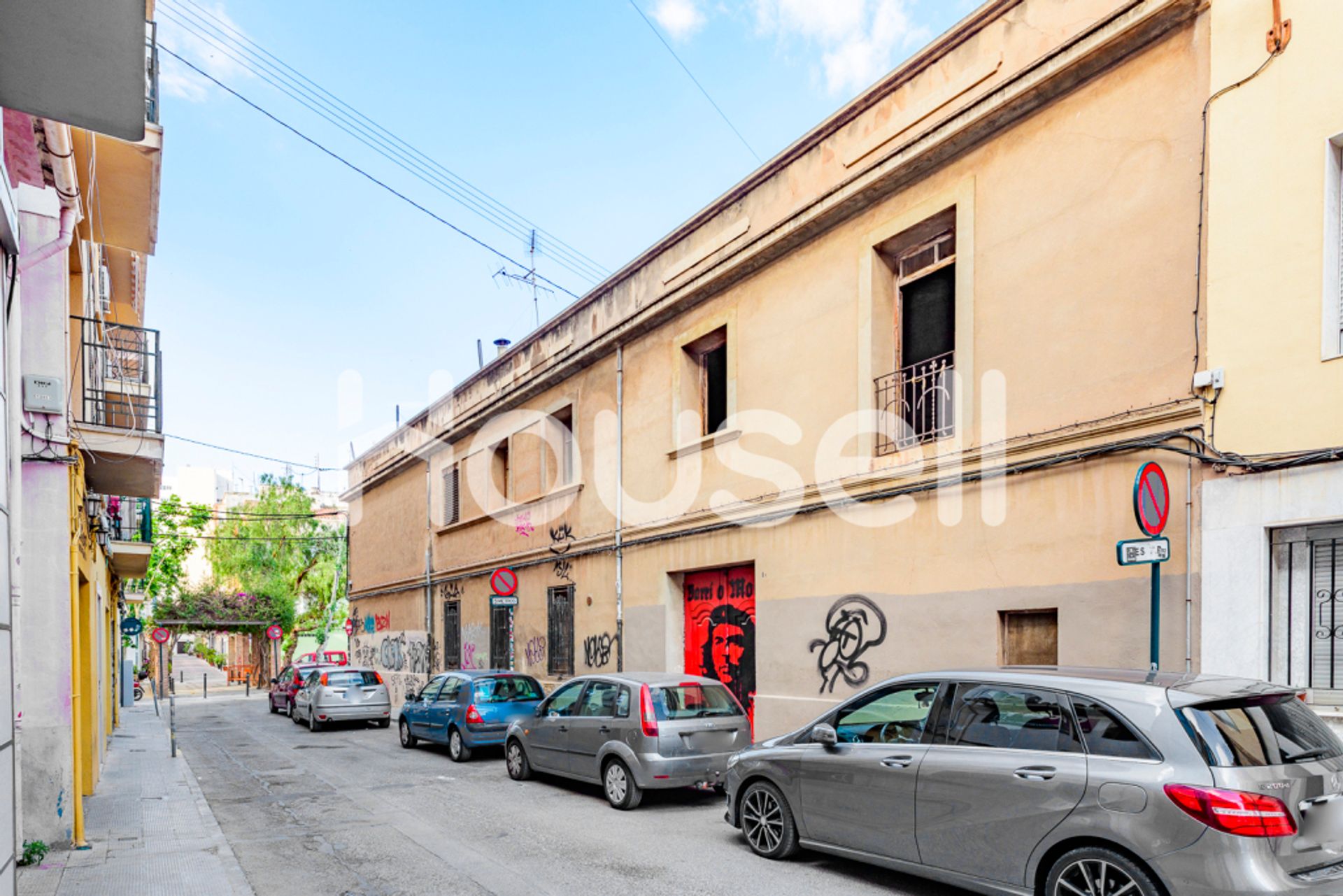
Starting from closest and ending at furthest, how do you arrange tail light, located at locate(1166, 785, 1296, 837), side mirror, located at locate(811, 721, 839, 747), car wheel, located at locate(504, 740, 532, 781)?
tail light, located at locate(1166, 785, 1296, 837), side mirror, located at locate(811, 721, 839, 747), car wheel, located at locate(504, 740, 532, 781)

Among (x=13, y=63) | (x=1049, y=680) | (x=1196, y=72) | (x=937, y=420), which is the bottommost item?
(x=1049, y=680)

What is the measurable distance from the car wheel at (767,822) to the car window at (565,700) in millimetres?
3671

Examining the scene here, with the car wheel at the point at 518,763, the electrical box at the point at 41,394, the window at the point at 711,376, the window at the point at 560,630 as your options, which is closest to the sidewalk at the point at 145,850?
the car wheel at the point at 518,763

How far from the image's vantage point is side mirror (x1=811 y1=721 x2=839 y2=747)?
686 cm

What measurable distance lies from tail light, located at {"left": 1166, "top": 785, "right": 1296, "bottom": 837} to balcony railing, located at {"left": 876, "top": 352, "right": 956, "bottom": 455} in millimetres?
5998

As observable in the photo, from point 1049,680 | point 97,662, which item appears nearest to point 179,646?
point 97,662

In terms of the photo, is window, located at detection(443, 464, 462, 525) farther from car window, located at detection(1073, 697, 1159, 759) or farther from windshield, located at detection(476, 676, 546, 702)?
car window, located at detection(1073, 697, 1159, 759)

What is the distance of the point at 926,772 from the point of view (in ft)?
20.0

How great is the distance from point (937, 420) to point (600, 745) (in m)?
5.21

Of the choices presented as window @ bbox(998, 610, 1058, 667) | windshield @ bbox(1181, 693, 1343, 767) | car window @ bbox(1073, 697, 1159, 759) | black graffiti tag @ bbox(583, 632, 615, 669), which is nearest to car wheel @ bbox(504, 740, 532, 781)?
black graffiti tag @ bbox(583, 632, 615, 669)

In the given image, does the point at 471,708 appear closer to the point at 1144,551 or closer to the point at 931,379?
the point at 931,379

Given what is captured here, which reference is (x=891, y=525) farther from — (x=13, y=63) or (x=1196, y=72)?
(x=13, y=63)

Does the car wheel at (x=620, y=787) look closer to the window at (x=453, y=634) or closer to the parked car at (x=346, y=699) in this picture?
the parked car at (x=346, y=699)

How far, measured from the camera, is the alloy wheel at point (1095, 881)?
500 cm
